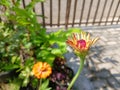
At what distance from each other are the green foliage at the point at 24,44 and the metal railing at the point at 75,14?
124cm

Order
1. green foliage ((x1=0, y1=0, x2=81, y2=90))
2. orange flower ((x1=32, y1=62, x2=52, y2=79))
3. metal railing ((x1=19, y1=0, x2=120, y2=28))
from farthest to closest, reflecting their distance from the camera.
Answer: metal railing ((x1=19, y1=0, x2=120, y2=28)) < green foliage ((x1=0, y1=0, x2=81, y2=90)) < orange flower ((x1=32, y1=62, x2=52, y2=79))

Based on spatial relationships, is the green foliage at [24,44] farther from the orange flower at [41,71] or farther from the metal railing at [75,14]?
the metal railing at [75,14]

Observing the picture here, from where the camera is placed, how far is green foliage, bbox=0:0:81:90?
111 inches

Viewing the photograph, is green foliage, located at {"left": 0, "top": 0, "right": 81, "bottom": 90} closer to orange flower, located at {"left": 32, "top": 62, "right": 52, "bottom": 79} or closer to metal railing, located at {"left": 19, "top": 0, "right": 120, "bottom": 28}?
orange flower, located at {"left": 32, "top": 62, "right": 52, "bottom": 79}

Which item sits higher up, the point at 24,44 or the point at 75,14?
the point at 24,44

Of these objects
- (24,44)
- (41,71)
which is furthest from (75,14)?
(41,71)

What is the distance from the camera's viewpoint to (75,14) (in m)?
5.80

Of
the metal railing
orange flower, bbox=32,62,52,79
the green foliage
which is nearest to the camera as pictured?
orange flower, bbox=32,62,52,79

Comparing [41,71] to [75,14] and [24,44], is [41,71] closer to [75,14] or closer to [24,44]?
[24,44]

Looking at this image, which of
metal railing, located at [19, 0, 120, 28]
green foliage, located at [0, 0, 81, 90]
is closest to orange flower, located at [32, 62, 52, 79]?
green foliage, located at [0, 0, 81, 90]

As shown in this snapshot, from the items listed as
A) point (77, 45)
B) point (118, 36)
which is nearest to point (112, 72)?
point (118, 36)

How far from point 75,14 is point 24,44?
3.06 m

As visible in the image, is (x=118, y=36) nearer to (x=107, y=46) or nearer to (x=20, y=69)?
(x=107, y=46)

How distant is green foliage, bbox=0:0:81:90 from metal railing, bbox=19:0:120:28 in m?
1.24
